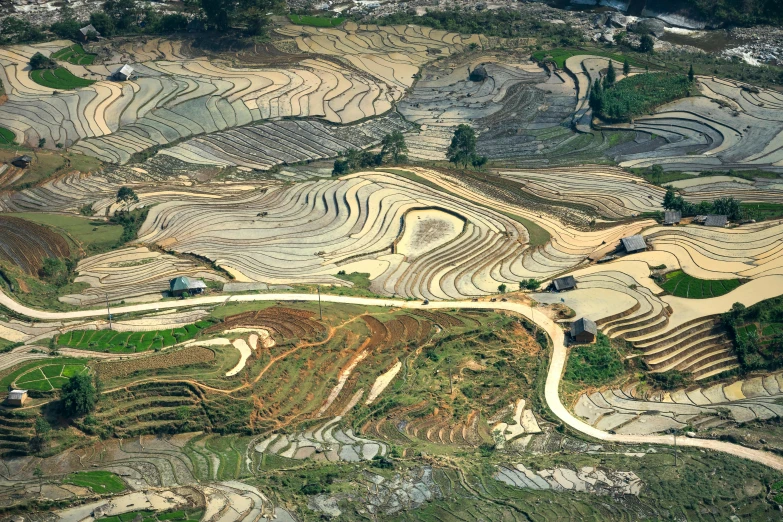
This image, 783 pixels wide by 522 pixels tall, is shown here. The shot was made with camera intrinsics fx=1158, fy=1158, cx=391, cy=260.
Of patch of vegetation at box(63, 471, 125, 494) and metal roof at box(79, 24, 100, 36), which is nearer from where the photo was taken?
patch of vegetation at box(63, 471, 125, 494)

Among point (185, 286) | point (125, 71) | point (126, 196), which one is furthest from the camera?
point (125, 71)

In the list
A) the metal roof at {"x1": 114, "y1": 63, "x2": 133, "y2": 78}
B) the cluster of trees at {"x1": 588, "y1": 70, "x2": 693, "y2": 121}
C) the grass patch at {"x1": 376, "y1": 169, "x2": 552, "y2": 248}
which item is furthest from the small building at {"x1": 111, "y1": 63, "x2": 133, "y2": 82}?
the cluster of trees at {"x1": 588, "y1": 70, "x2": 693, "y2": 121}

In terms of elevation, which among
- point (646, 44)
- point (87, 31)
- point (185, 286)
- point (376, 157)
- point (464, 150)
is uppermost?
point (646, 44)

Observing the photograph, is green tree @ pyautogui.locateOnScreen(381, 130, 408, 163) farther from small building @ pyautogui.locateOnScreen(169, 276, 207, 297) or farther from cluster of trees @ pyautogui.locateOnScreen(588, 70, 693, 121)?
small building @ pyautogui.locateOnScreen(169, 276, 207, 297)

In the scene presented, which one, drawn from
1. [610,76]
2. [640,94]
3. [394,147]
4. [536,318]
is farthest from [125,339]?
[610,76]

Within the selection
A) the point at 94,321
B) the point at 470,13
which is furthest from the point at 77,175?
the point at 470,13

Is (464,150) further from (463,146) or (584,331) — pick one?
(584,331)

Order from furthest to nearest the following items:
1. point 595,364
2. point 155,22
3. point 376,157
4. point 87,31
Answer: point 155,22
point 87,31
point 376,157
point 595,364

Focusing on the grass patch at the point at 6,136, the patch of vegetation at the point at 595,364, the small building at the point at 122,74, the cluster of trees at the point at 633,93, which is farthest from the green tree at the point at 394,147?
the patch of vegetation at the point at 595,364
